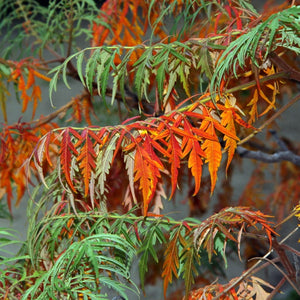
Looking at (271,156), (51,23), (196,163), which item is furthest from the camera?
(51,23)

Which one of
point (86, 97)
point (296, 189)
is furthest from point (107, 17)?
point (296, 189)

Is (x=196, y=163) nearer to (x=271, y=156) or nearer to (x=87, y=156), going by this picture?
(x=87, y=156)

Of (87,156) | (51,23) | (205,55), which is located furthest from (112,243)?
(51,23)

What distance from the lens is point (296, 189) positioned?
0.62 m

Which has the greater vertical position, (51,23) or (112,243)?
(51,23)

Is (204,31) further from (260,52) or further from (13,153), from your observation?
(13,153)

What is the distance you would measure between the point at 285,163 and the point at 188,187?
0.13 m

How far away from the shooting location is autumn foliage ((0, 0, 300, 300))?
46 cm

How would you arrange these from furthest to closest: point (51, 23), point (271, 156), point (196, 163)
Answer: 1. point (51, 23)
2. point (271, 156)
3. point (196, 163)

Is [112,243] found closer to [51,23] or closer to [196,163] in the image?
[196,163]

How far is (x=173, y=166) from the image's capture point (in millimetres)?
457

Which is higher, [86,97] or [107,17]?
[107,17]

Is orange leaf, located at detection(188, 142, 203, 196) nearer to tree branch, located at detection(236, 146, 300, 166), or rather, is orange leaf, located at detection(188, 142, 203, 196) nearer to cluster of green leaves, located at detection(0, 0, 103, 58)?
tree branch, located at detection(236, 146, 300, 166)

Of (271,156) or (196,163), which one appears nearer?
(196,163)
